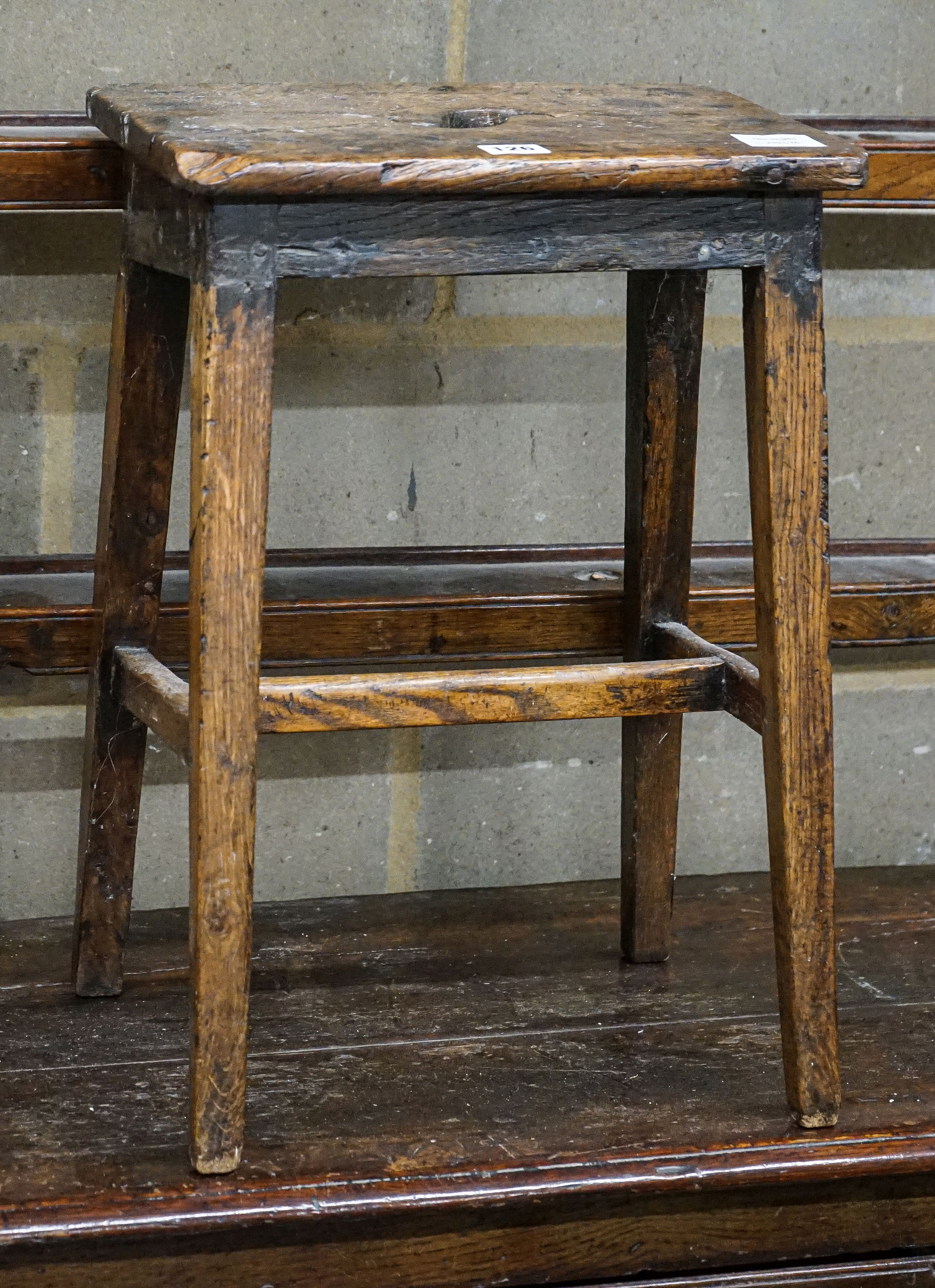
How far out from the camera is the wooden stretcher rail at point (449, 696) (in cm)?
122

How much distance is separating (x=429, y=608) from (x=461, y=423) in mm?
287

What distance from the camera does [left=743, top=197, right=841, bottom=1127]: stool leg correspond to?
1.18 meters

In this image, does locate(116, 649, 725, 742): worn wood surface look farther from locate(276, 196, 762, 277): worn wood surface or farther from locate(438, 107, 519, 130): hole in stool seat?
A: locate(438, 107, 519, 130): hole in stool seat

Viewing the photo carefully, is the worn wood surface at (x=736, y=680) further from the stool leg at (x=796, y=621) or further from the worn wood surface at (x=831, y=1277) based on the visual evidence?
the worn wood surface at (x=831, y=1277)

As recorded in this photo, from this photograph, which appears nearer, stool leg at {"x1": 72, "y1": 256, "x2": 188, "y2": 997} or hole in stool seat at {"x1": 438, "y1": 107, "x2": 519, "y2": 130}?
hole in stool seat at {"x1": 438, "y1": 107, "x2": 519, "y2": 130}

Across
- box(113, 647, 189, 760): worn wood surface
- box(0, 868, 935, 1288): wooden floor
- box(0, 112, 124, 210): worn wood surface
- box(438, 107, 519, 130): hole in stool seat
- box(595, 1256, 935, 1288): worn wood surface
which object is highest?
box(438, 107, 519, 130): hole in stool seat

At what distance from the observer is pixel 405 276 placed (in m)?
1.28

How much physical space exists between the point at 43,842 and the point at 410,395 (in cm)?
65

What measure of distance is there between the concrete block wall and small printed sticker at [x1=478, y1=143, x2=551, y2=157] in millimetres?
589

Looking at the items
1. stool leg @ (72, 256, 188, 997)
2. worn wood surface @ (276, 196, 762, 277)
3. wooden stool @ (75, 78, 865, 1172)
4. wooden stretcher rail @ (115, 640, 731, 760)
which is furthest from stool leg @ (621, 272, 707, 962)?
stool leg @ (72, 256, 188, 997)

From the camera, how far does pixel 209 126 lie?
1.15 m

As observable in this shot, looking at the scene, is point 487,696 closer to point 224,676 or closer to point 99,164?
point 224,676

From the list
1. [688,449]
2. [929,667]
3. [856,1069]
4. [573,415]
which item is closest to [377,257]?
[688,449]

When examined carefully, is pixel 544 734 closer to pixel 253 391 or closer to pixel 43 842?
pixel 43 842
